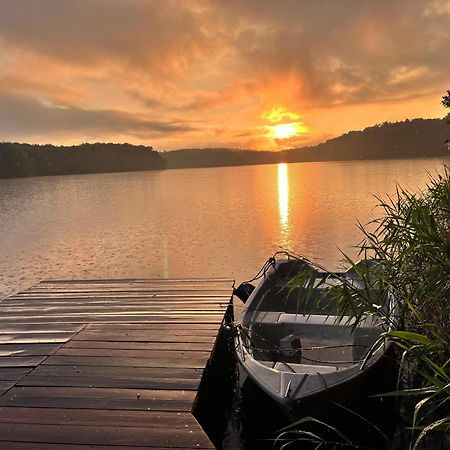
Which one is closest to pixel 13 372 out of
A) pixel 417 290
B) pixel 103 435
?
pixel 103 435

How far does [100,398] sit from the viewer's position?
4.34 meters

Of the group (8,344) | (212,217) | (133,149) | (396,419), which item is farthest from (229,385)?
(133,149)

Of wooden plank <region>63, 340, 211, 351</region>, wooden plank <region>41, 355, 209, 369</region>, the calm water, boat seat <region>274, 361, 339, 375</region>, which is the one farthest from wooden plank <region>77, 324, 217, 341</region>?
the calm water

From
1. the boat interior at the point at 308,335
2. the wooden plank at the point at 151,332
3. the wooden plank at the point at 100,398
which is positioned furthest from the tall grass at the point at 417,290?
the wooden plank at the point at 100,398

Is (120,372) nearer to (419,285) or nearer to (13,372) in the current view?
(13,372)

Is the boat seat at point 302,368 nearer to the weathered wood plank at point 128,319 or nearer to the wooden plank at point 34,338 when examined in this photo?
the weathered wood plank at point 128,319

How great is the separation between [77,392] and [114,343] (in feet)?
4.15

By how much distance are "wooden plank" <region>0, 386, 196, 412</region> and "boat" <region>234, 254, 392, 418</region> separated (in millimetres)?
1467

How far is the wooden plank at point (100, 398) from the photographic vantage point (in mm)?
4199

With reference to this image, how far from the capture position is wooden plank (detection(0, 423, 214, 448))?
3.63 metres

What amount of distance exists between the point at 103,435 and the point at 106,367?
1.36 m

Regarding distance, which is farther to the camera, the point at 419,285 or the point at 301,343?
the point at 301,343

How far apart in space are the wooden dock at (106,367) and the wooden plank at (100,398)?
0.01 metres

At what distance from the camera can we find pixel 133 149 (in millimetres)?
188875
